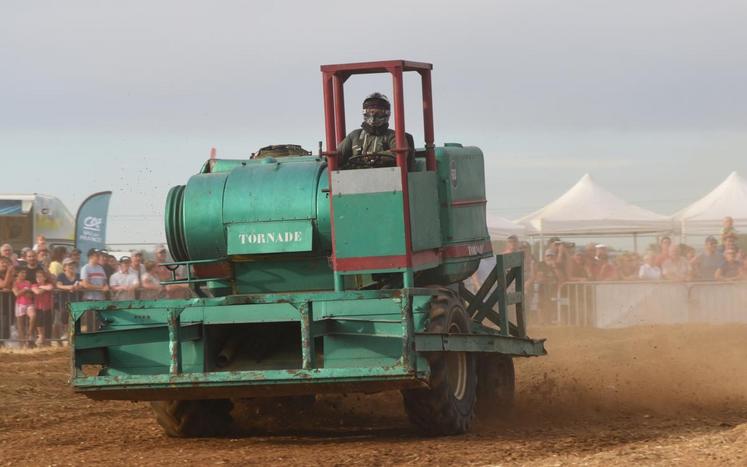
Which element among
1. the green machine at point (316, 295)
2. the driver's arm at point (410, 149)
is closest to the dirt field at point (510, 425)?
the green machine at point (316, 295)

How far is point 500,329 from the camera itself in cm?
1121

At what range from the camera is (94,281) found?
20.1 meters

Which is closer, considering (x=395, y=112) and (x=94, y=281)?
(x=395, y=112)

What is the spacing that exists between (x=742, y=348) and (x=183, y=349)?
8651 millimetres

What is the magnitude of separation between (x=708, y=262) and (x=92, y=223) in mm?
11238

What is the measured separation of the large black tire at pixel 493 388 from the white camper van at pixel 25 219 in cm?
1719

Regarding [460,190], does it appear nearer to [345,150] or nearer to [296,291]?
[345,150]

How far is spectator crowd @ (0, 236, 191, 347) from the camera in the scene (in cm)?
1958

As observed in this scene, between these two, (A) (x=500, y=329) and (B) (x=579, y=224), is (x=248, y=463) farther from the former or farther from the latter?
(B) (x=579, y=224)

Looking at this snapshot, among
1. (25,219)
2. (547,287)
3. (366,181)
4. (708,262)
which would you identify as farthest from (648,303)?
(25,219)

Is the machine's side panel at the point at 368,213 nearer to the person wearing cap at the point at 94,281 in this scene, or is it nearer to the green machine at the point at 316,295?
the green machine at the point at 316,295

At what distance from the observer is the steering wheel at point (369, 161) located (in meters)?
9.85

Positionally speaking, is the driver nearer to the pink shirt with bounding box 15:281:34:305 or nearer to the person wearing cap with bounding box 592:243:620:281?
the pink shirt with bounding box 15:281:34:305

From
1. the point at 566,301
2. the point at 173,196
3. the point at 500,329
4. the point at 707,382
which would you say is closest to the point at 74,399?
the point at 173,196
